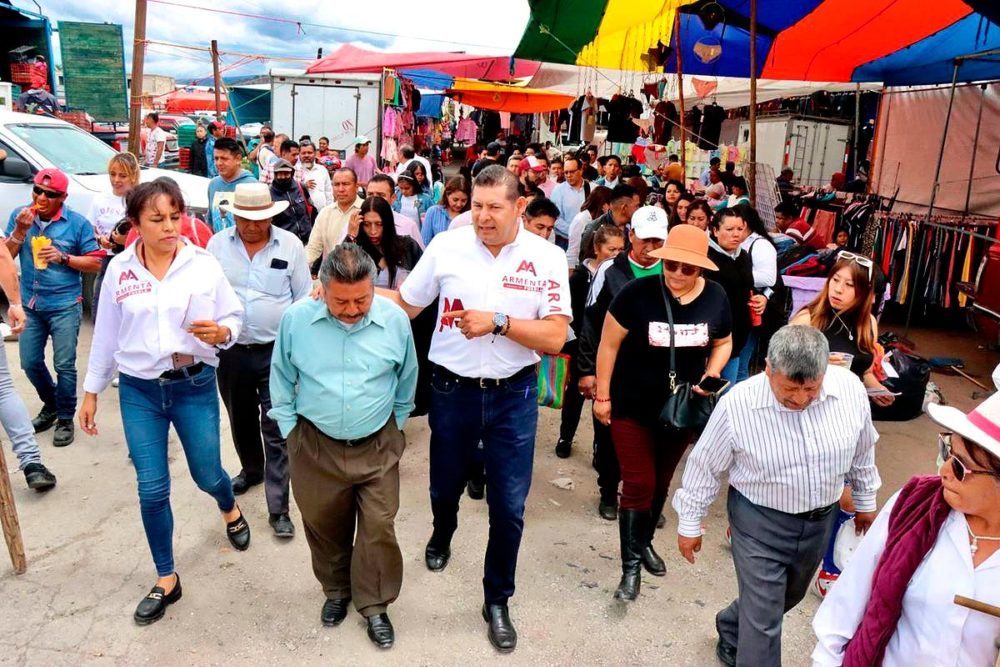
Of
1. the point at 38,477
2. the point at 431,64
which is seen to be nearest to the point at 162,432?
the point at 38,477

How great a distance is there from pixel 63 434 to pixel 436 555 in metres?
3.07

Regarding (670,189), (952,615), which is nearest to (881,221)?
(670,189)

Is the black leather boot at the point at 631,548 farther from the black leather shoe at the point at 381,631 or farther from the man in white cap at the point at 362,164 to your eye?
the man in white cap at the point at 362,164

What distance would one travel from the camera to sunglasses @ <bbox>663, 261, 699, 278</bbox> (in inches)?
136

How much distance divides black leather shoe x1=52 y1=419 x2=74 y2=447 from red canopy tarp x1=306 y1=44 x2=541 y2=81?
39.7 feet

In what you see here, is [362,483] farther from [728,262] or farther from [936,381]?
[936,381]

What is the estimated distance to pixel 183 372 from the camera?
3355 millimetres

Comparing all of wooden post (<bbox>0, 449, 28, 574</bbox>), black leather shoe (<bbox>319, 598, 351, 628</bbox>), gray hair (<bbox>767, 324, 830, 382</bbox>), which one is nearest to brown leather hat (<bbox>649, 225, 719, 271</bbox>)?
gray hair (<bbox>767, 324, 830, 382</bbox>)

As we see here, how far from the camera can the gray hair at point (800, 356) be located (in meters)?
2.49

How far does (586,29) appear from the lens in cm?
932

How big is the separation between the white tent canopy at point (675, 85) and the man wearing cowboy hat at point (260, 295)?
32.7 feet

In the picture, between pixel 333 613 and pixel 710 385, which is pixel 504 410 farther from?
pixel 333 613

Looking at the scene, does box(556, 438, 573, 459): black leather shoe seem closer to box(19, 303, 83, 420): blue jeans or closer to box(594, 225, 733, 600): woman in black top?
box(594, 225, 733, 600): woman in black top

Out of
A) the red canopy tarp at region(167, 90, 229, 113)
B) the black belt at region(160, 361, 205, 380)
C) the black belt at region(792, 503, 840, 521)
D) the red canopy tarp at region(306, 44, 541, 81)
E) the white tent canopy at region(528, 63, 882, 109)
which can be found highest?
the red canopy tarp at region(167, 90, 229, 113)
